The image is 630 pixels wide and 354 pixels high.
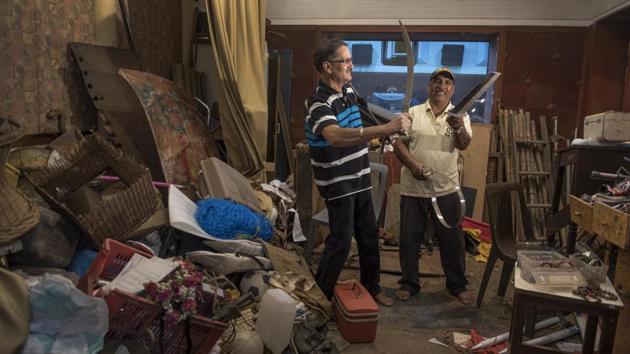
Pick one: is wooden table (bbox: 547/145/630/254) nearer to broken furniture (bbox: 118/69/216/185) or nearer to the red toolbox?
the red toolbox

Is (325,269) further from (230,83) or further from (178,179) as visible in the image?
(230,83)

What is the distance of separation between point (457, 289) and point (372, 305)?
876 mm

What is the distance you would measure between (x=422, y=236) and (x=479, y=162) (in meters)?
1.87

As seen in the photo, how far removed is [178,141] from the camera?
3266 mm

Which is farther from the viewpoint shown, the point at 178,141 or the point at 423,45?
the point at 423,45

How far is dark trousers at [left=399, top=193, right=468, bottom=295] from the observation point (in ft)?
9.72

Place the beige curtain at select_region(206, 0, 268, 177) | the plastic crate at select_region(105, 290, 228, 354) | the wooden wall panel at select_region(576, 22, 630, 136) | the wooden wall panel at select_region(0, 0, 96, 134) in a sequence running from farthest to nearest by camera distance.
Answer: the wooden wall panel at select_region(576, 22, 630, 136)
the beige curtain at select_region(206, 0, 268, 177)
the wooden wall panel at select_region(0, 0, 96, 134)
the plastic crate at select_region(105, 290, 228, 354)

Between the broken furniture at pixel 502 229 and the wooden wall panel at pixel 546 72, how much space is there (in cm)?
183

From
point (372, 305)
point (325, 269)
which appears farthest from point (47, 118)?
point (372, 305)

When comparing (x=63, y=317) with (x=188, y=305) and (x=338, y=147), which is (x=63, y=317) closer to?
(x=188, y=305)

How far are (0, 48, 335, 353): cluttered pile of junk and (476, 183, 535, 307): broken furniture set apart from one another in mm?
1088

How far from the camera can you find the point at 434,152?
292 cm

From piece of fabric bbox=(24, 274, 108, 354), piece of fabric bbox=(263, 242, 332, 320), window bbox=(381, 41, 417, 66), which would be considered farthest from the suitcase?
window bbox=(381, 41, 417, 66)

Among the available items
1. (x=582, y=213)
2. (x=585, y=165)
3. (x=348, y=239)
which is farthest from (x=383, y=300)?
(x=585, y=165)
